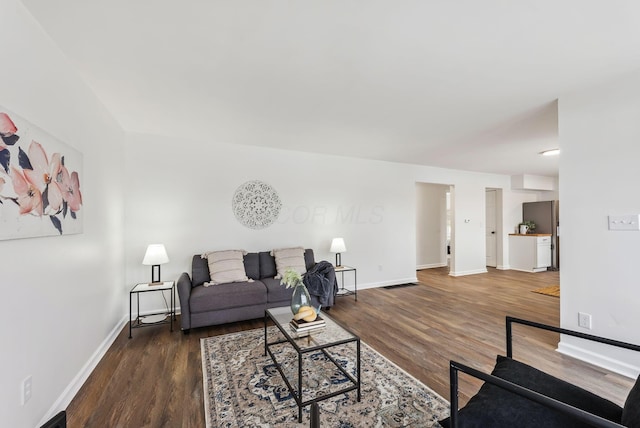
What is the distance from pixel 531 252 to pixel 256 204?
6590 millimetres

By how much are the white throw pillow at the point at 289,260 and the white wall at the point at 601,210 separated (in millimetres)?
2926

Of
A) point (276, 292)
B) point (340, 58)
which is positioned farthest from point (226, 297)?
point (340, 58)

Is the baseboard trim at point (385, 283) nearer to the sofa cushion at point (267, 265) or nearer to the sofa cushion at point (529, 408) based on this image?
the sofa cushion at point (267, 265)

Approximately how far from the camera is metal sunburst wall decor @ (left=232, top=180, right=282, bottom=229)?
4.15m

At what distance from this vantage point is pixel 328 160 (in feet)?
15.9

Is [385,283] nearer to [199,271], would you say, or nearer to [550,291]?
[550,291]

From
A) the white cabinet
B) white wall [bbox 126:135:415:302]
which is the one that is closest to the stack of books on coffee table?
white wall [bbox 126:135:415:302]

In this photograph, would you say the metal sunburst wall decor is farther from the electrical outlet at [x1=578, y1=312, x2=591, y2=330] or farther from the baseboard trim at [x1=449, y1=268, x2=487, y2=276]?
the baseboard trim at [x1=449, y1=268, x2=487, y2=276]

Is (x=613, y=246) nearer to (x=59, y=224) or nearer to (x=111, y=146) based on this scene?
(x=59, y=224)

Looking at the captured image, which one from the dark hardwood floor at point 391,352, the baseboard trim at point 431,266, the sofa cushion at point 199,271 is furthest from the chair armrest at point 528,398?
the baseboard trim at point 431,266

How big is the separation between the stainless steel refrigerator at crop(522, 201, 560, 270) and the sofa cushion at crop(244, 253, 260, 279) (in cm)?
728

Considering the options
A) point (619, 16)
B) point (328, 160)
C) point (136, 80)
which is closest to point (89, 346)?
point (136, 80)

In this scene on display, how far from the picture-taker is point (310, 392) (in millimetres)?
2014

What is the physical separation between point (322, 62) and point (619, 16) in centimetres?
175
